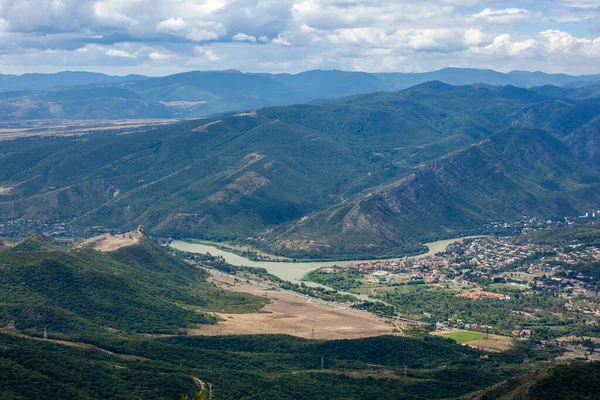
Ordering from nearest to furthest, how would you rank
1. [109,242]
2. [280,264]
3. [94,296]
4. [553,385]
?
[553,385]
[94,296]
[109,242]
[280,264]

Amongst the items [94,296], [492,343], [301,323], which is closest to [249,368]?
[301,323]

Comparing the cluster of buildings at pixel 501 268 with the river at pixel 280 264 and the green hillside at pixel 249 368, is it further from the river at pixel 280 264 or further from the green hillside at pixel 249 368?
the green hillside at pixel 249 368

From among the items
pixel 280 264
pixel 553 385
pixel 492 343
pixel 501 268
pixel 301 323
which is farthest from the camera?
pixel 280 264

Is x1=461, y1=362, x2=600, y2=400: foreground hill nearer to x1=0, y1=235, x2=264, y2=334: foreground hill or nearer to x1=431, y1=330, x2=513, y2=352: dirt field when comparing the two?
x1=431, y1=330, x2=513, y2=352: dirt field

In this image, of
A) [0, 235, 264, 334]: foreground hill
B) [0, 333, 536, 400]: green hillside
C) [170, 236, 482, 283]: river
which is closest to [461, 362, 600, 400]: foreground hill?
[0, 333, 536, 400]: green hillside

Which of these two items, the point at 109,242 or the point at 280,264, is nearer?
the point at 109,242

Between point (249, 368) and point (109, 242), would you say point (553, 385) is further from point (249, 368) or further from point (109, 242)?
point (109, 242)
